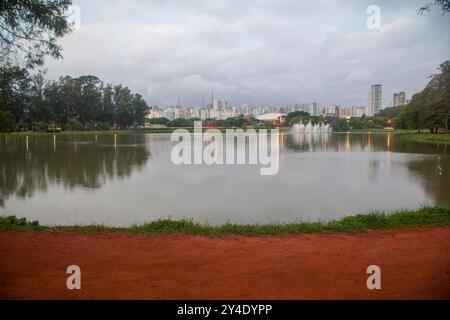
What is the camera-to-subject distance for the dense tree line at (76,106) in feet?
204

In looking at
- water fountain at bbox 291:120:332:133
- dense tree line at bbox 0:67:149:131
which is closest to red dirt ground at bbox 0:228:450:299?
dense tree line at bbox 0:67:149:131

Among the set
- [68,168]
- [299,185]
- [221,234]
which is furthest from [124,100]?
[221,234]

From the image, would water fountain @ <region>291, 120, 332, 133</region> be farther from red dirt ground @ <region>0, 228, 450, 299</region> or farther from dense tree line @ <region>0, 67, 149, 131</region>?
red dirt ground @ <region>0, 228, 450, 299</region>

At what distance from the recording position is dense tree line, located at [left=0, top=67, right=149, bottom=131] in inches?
2447

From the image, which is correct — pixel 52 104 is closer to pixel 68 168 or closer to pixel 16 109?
pixel 16 109

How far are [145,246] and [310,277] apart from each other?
2.71 m

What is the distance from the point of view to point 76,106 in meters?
73.6

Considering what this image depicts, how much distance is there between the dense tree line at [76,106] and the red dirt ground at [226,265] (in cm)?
5421

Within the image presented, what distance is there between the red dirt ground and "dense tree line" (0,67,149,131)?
178ft

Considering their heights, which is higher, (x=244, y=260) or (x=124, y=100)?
(x=124, y=100)

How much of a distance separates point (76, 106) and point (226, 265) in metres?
75.0

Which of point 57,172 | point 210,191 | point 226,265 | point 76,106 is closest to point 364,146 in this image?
point 210,191

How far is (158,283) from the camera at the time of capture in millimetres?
4500

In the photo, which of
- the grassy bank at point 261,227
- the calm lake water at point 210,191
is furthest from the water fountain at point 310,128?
the grassy bank at point 261,227
